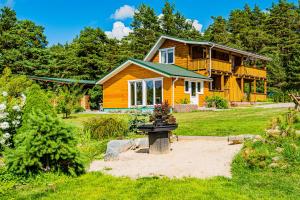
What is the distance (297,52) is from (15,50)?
127 feet

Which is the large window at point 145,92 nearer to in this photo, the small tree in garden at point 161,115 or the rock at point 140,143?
the rock at point 140,143

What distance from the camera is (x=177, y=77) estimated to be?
25.5 meters

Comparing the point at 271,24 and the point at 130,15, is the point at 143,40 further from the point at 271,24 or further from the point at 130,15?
the point at 271,24

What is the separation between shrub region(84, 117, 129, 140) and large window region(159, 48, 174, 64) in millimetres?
20473

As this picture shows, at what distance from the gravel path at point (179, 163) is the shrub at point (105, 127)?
81.6 inches

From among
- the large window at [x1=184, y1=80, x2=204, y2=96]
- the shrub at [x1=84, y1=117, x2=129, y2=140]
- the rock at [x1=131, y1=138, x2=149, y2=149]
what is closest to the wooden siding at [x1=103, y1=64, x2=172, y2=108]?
the large window at [x1=184, y1=80, x2=204, y2=96]

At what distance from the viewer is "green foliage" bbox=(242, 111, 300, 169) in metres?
6.90

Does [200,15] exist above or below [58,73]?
above

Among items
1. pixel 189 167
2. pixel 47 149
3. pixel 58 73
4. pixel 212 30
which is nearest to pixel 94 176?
pixel 47 149

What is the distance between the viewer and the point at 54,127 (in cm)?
646

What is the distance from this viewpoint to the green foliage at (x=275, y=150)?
6898 mm

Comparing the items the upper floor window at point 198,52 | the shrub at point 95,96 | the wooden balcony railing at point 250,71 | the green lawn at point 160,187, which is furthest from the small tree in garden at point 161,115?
the wooden balcony railing at point 250,71

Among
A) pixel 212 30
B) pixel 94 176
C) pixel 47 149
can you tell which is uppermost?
pixel 212 30

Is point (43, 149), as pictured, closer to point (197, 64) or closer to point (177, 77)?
point (177, 77)
